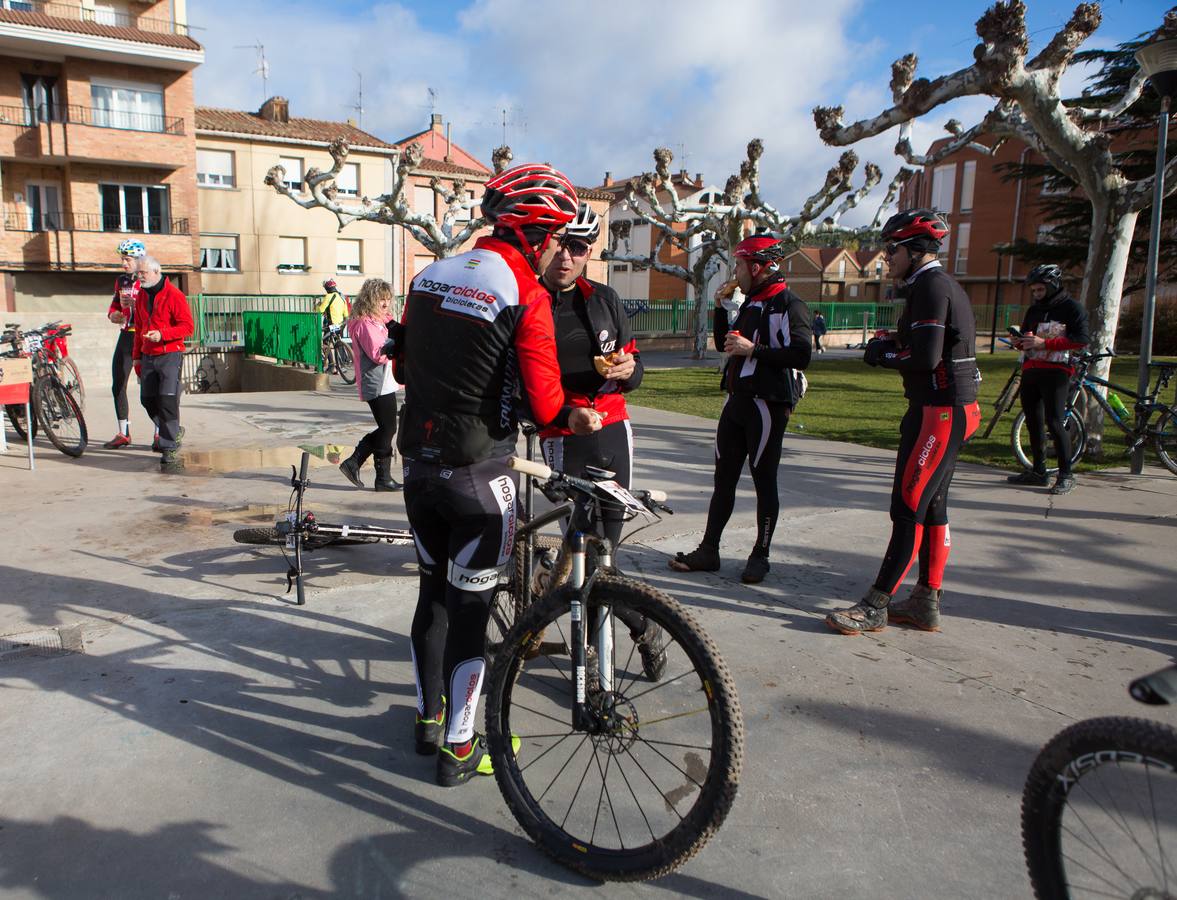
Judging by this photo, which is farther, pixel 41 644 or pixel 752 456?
pixel 752 456

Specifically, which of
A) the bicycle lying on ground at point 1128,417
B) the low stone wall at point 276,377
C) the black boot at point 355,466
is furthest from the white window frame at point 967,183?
the black boot at point 355,466

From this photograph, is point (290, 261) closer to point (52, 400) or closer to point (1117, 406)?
point (52, 400)

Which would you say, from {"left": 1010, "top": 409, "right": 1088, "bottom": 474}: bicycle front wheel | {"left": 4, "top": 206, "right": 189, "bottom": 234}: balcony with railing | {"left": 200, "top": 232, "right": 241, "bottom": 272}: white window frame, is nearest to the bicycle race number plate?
{"left": 1010, "top": 409, "right": 1088, "bottom": 474}: bicycle front wheel

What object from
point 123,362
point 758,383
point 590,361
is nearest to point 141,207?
point 123,362

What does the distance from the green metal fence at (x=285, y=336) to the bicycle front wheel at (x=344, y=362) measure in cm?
72

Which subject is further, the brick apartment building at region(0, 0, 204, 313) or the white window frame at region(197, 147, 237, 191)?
the white window frame at region(197, 147, 237, 191)

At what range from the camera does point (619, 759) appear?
295 cm

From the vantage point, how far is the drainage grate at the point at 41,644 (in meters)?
3.90

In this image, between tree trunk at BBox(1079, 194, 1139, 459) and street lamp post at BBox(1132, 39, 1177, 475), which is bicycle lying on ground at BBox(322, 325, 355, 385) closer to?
tree trunk at BBox(1079, 194, 1139, 459)

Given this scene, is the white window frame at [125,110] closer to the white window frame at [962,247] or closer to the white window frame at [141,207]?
the white window frame at [141,207]

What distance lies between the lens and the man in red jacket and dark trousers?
7.84 m

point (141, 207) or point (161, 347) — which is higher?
point (141, 207)

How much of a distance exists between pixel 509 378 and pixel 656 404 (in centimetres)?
1144

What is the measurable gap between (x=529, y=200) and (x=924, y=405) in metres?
2.54
